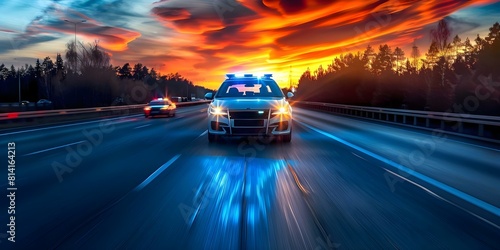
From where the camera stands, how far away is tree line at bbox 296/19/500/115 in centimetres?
4912

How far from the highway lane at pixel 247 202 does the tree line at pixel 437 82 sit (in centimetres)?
3538

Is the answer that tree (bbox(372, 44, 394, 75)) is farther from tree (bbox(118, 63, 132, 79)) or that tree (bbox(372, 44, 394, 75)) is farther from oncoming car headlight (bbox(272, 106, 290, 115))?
oncoming car headlight (bbox(272, 106, 290, 115))

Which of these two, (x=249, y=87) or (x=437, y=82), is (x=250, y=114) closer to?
(x=249, y=87)

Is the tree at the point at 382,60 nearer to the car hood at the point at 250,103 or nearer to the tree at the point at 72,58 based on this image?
the tree at the point at 72,58

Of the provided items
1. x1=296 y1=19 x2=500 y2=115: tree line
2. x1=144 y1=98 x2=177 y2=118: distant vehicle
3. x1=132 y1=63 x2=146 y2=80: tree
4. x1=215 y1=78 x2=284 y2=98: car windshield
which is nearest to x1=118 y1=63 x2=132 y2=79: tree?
x1=132 y1=63 x2=146 y2=80: tree

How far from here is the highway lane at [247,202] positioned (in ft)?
15.1

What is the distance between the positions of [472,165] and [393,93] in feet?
252

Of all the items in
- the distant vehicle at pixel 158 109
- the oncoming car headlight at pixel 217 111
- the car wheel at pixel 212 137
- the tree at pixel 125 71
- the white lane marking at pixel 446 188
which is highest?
the tree at pixel 125 71

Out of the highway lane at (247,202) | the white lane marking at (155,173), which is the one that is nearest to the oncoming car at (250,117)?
the highway lane at (247,202)

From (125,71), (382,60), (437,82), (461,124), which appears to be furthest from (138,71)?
(461,124)

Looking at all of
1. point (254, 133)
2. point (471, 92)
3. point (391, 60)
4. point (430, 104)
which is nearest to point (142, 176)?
point (254, 133)

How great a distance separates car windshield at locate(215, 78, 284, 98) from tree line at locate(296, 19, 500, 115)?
3148 cm

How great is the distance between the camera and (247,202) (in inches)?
244

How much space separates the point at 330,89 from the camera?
97.5 metres
